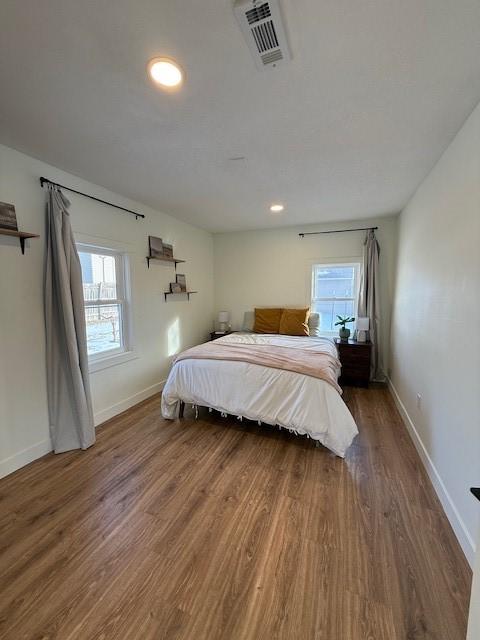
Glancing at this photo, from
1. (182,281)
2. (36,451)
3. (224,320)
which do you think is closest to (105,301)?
(182,281)

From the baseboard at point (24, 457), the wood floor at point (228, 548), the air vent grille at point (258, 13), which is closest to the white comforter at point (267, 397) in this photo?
the wood floor at point (228, 548)

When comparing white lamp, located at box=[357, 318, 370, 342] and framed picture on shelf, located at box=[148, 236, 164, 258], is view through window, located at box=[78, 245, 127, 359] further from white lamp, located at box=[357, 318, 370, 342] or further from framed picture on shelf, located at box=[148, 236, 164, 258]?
white lamp, located at box=[357, 318, 370, 342]

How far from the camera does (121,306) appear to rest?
125 inches

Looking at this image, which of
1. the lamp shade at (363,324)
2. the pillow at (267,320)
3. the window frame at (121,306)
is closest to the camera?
the window frame at (121,306)

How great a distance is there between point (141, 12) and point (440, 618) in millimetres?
2739

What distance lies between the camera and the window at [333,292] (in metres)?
4.28

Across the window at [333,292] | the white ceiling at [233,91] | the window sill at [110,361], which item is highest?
the white ceiling at [233,91]

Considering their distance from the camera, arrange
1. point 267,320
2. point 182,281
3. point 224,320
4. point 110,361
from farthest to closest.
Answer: point 224,320
point 267,320
point 182,281
point 110,361

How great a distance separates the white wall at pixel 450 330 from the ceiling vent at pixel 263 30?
1.21m

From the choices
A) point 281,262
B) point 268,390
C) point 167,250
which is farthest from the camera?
point 281,262

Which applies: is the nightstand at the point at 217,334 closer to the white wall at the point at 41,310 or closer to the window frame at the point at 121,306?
the white wall at the point at 41,310

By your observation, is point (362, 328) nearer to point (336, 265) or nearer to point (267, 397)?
point (336, 265)

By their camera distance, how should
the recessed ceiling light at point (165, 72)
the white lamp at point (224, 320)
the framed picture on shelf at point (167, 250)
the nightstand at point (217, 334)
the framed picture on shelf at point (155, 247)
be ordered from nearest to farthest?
1. the recessed ceiling light at point (165, 72)
2. the framed picture on shelf at point (155, 247)
3. the framed picture on shelf at point (167, 250)
4. the nightstand at point (217, 334)
5. the white lamp at point (224, 320)

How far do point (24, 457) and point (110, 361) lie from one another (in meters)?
1.07
